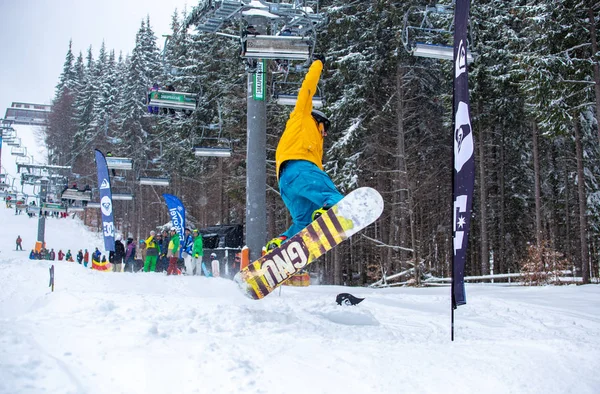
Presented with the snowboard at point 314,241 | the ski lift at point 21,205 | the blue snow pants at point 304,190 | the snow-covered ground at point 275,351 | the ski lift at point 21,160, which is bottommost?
the snow-covered ground at point 275,351

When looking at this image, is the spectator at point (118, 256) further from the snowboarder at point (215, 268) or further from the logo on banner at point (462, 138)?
the logo on banner at point (462, 138)

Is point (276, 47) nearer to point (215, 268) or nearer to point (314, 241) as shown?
point (215, 268)

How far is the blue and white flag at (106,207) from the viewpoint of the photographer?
17.6 m

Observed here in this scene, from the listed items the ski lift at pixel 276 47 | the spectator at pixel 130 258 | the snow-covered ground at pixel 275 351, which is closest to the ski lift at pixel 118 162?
the spectator at pixel 130 258

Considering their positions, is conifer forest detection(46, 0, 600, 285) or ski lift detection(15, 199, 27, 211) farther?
ski lift detection(15, 199, 27, 211)

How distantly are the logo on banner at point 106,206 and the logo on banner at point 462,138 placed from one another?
1537cm

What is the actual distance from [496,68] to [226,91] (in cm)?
1203

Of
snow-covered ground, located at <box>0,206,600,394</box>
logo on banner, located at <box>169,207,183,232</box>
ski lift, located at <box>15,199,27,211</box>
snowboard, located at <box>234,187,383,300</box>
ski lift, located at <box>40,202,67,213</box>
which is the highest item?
ski lift, located at <box>15,199,27,211</box>

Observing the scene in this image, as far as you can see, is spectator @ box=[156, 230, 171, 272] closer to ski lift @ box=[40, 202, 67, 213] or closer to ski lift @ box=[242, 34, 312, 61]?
ski lift @ box=[242, 34, 312, 61]

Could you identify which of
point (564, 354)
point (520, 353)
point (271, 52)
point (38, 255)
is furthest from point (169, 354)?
point (38, 255)

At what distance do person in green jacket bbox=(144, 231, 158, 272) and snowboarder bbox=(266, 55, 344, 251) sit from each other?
11.6 meters

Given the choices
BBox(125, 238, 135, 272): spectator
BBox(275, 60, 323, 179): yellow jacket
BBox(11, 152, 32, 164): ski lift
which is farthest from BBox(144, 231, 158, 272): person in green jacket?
BBox(11, 152, 32, 164): ski lift

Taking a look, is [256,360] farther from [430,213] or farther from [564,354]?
[430,213]

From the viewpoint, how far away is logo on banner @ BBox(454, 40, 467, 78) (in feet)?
15.4
